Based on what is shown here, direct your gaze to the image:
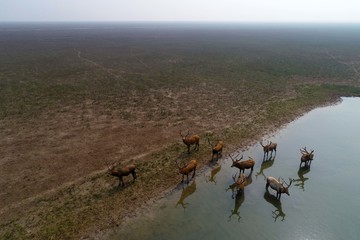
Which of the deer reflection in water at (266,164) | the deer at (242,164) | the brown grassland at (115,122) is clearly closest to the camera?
the brown grassland at (115,122)

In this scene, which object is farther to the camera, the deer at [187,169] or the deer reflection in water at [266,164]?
the deer reflection in water at [266,164]

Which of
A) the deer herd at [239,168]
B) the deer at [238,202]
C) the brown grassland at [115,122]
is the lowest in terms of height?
the brown grassland at [115,122]

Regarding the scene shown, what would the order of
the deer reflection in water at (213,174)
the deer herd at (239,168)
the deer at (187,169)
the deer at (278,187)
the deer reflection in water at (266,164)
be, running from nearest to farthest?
1. the deer at (278,187)
2. the deer herd at (239,168)
3. the deer at (187,169)
4. the deer reflection in water at (213,174)
5. the deer reflection in water at (266,164)

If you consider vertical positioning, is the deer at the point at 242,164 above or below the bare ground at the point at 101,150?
above

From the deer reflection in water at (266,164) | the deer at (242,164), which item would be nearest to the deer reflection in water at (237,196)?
the deer at (242,164)

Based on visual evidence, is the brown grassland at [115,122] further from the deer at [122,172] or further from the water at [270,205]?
the water at [270,205]

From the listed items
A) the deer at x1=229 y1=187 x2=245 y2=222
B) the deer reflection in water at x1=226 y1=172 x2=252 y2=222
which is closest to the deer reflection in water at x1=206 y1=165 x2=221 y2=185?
the deer reflection in water at x1=226 y1=172 x2=252 y2=222

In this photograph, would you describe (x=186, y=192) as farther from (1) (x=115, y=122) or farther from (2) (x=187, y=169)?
(1) (x=115, y=122)
